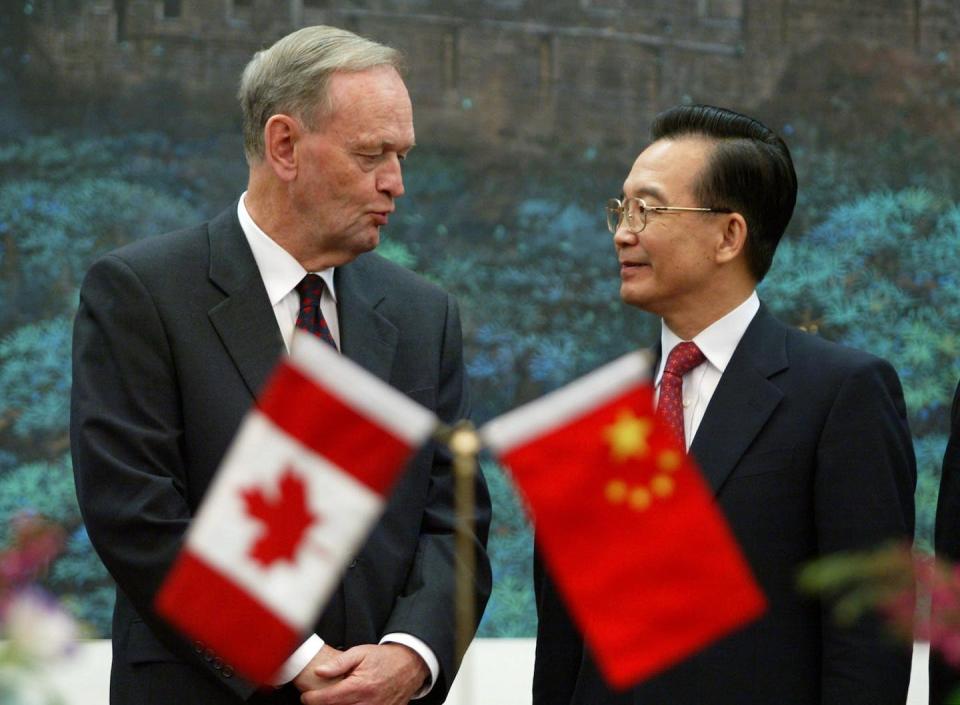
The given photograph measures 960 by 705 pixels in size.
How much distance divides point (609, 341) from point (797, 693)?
7.35ft

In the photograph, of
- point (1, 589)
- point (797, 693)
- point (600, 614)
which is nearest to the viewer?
point (1, 589)

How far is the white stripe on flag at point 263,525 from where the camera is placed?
2150mm

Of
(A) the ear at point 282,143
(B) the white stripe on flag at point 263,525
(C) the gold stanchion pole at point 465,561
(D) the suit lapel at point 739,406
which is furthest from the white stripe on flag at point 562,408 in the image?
(A) the ear at point 282,143

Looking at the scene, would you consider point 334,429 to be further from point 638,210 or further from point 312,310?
point 638,210

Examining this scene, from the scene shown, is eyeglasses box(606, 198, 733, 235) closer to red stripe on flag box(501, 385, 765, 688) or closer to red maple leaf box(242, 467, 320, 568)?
red stripe on flag box(501, 385, 765, 688)

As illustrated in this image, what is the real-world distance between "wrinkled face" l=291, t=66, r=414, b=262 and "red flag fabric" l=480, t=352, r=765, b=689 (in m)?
0.98

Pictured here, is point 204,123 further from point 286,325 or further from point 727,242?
point 727,242

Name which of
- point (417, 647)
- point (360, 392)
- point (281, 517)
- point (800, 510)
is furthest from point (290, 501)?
point (800, 510)

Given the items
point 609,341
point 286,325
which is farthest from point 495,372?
point 286,325

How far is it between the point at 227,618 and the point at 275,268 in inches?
38.5

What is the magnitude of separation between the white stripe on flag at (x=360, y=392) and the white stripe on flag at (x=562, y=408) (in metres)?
0.11

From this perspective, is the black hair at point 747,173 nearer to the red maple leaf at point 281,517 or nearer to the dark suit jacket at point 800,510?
the dark suit jacket at point 800,510

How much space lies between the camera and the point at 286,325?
2980mm

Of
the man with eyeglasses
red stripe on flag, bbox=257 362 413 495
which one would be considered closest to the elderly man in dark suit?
the man with eyeglasses
